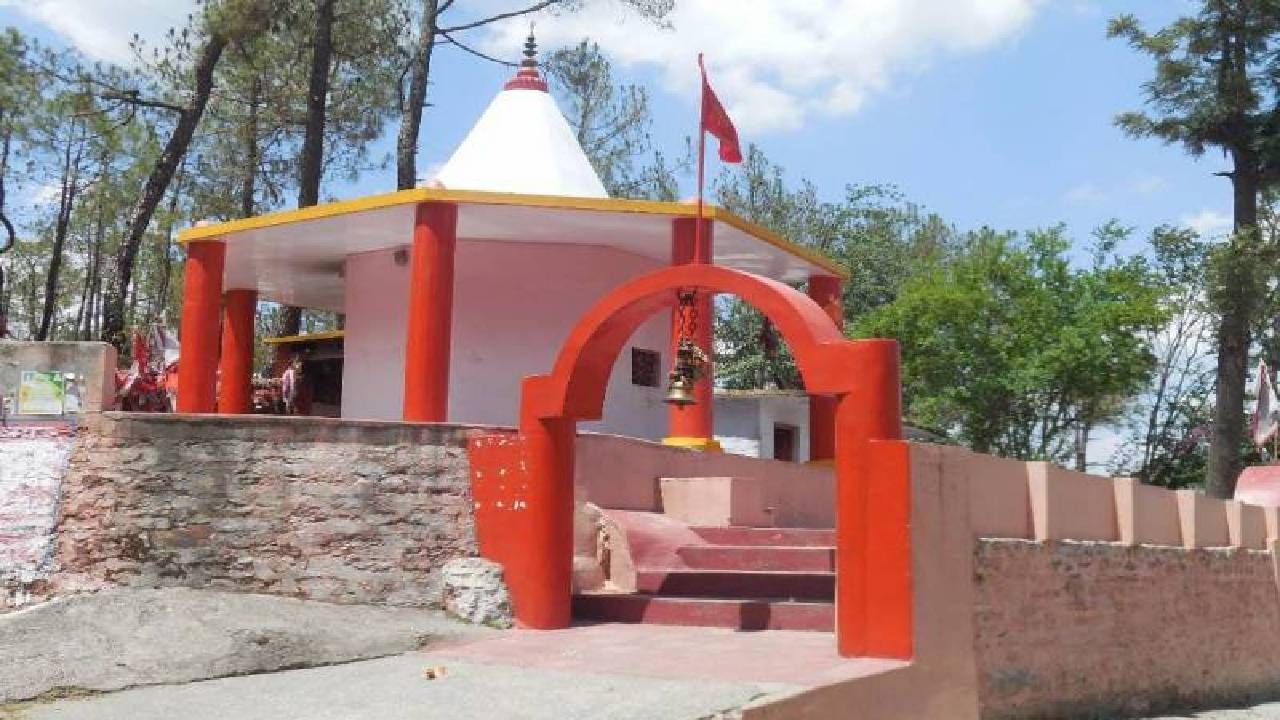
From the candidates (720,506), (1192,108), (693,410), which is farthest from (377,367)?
(1192,108)

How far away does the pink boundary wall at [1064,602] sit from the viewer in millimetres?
8469

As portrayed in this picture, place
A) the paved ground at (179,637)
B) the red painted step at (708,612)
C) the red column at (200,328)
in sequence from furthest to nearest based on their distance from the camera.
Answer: the red column at (200,328), the red painted step at (708,612), the paved ground at (179,637)

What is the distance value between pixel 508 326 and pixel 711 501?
4490 millimetres

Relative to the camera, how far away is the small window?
1622 centimetres

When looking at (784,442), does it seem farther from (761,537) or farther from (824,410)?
(761,537)

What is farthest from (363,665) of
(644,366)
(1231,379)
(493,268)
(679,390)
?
(1231,379)

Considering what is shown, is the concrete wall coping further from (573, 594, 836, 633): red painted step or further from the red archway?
(573, 594, 836, 633): red painted step

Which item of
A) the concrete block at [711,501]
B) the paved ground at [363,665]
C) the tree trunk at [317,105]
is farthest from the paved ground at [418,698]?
the tree trunk at [317,105]

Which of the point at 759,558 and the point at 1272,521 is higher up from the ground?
the point at 1272,521

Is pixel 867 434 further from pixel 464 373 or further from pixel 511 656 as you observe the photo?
pixel 464 373

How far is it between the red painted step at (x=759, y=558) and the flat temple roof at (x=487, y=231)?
4.27 m

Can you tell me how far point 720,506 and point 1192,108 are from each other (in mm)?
15101

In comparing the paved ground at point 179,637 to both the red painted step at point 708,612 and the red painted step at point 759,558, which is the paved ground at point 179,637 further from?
the red painted step at point 759,558

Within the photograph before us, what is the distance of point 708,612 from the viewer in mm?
9781
